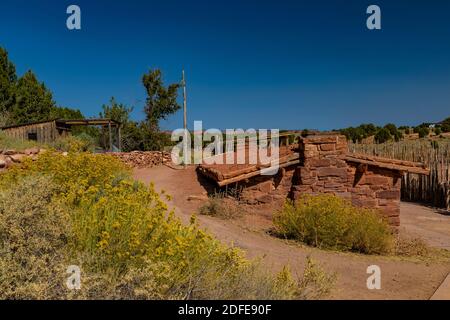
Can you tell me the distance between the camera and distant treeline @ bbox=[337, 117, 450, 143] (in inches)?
1572

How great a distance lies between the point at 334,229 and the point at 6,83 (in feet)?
94.2

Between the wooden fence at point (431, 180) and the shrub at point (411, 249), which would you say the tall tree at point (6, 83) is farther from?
the shrub at point (411, 249)

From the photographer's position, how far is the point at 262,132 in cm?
1817

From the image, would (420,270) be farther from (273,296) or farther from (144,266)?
(144,266)

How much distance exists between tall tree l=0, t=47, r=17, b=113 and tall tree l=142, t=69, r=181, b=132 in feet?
32.1

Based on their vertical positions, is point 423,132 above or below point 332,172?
above

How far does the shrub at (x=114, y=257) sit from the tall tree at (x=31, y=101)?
1144 inches

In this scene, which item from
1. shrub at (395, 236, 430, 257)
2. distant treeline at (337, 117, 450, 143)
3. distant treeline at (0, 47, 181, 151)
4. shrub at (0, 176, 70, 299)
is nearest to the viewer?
shrub at (0, 176, 70, 299)

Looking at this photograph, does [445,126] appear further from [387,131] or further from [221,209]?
[221,209]

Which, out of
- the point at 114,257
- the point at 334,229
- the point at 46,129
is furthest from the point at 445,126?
the point at 114,257

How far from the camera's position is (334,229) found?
22.8 feet

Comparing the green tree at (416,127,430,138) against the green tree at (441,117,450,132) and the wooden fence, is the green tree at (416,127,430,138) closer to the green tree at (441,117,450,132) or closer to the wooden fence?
the green tree at (441,117,450,132)

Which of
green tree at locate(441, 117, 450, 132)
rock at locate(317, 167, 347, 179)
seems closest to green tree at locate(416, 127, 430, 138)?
green tree at locate(441, 117, 450, 132)

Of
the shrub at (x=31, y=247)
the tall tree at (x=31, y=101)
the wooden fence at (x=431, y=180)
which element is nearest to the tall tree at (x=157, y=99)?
the tall tree at (x=31, y=101)
